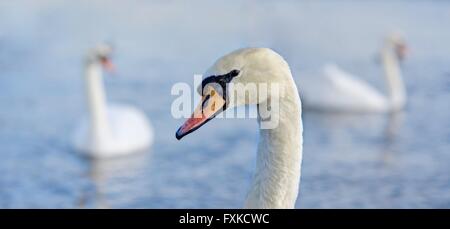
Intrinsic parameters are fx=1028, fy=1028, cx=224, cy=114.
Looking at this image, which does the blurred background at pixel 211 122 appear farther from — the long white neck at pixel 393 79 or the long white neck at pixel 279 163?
the long white neck at pixel 279 163

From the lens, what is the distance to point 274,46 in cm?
1185

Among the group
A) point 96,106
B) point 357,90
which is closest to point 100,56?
point 96,106

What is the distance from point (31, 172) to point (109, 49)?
6.05 ft

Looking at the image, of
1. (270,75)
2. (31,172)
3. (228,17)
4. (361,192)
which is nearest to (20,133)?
(31,172)

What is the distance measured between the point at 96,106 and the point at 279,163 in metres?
6.14

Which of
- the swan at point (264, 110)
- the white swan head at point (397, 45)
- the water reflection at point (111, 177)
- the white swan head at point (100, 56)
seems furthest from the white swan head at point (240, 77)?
the white swan head at point (397, 45)

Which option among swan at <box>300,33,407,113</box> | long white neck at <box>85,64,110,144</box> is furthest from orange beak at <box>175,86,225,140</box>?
swan at <box>300,33,407,113</box>

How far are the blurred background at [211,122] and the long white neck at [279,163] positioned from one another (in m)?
4.25

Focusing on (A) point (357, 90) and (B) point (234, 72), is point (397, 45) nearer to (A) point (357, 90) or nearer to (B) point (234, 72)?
(A) point (357, 90)

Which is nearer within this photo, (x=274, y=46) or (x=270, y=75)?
(x=270, y=75)

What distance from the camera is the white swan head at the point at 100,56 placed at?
9.59m

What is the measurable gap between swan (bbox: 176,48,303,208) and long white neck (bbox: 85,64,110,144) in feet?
19.7

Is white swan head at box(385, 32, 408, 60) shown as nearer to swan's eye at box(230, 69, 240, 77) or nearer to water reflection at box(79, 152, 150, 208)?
water reflection at box(79, 152, 150, 208)
